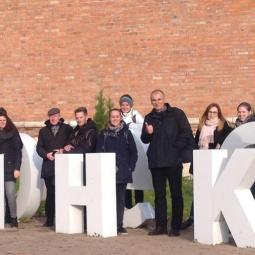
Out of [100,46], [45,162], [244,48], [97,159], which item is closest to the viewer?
[97,159]

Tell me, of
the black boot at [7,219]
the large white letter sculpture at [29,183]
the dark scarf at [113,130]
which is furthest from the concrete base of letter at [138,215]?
the black boot at [7,219]

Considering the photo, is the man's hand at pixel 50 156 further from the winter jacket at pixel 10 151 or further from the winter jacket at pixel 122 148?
the winter jacket at pixel 122 148

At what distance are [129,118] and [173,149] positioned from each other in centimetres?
159

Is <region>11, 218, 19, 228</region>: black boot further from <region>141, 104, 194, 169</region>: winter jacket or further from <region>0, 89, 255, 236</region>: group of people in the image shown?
<region>141, 104, 194, 169</region>: winter jacket

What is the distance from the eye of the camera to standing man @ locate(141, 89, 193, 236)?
940 centimetres

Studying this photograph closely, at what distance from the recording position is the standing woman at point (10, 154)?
34.6 ft

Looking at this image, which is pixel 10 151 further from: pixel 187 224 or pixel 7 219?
pixel 187 224

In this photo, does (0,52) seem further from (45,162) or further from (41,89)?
(45,162)

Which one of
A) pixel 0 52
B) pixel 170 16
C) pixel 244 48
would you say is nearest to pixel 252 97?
pixel 244 48

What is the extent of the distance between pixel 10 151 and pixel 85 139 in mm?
1157

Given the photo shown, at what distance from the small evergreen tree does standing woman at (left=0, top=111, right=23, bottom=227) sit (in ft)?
16.5

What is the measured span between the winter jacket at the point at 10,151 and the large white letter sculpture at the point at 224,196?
2.82m

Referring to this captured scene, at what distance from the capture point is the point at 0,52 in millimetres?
18000

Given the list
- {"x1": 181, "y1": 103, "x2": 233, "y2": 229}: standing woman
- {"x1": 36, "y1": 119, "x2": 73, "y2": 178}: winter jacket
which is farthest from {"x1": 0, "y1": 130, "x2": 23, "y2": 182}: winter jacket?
{"x1": 181, "y1": 103, "x2": 233, "y2": 229}: standing woman
